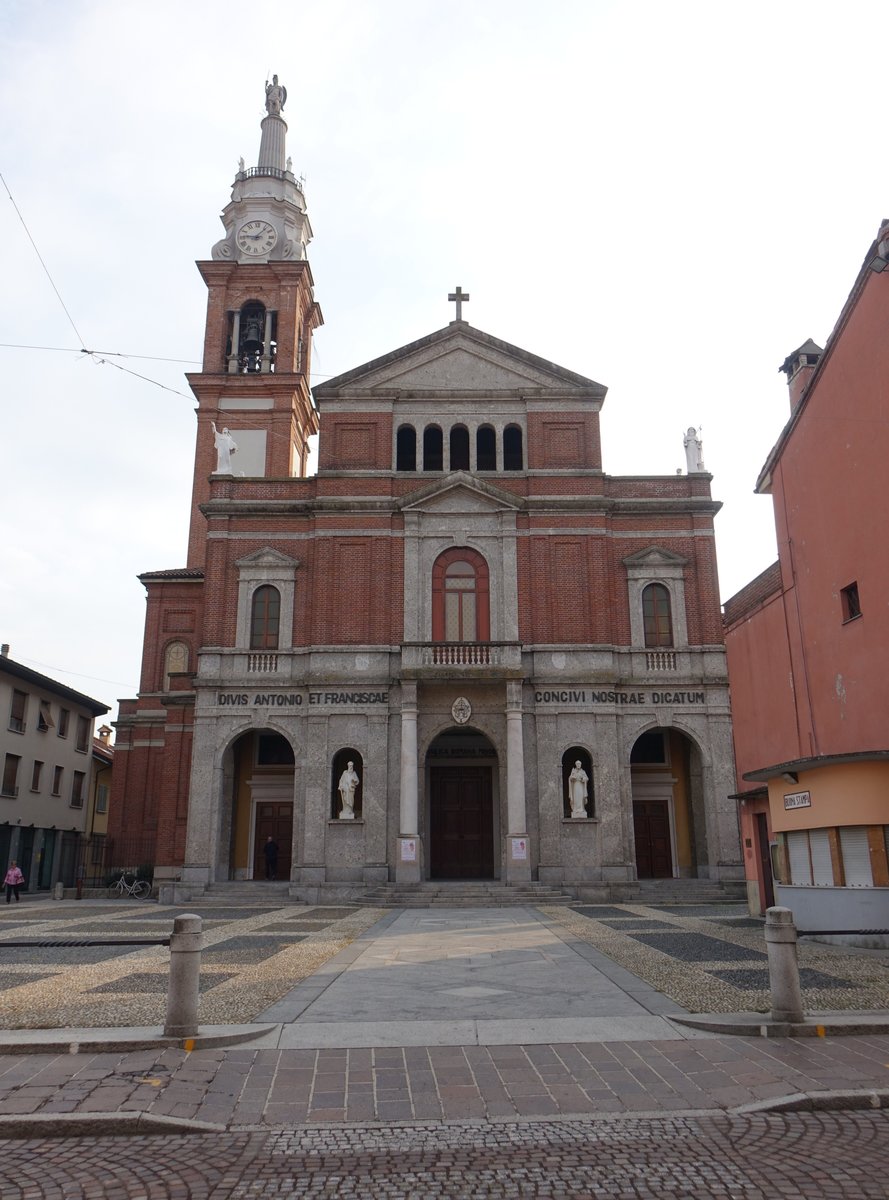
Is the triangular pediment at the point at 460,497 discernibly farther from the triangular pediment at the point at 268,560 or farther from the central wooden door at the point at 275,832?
the central wooden door at the point at 275,832

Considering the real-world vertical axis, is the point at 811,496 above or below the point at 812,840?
above

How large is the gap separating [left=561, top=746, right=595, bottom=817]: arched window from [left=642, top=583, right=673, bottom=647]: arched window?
4393 millimetres

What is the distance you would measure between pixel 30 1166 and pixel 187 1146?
0.91 metres

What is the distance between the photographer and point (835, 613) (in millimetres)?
19172

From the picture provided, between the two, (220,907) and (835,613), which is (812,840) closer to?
(835,613)

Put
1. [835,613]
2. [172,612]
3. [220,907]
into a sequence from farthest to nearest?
1. [172,612]
2. [220,907]
3. [835,613]

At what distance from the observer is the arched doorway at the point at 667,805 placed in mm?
30219

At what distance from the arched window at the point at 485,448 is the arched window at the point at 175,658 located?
1421cm

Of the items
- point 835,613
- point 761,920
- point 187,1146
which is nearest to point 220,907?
point 761,920

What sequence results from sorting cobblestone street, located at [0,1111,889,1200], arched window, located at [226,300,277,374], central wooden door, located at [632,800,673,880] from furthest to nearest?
1. arched window, located at [226,300,277,374]
2. central wooden door, located at [632,800,673,880]
3. cobblestone street, located at [0,1111,889,1200]

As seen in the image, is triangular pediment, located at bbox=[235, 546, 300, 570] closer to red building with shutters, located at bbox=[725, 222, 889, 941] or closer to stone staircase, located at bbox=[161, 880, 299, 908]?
stone staircase, located at bbox=[161, 880, 299, 908]

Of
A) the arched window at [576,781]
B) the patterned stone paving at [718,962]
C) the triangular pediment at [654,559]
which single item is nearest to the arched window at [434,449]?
the triangular pediment at [654,559]

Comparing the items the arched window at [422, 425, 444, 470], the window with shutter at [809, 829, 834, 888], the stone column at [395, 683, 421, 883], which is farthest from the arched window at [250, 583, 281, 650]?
the window with shutter at [809, 829, 834, 888]

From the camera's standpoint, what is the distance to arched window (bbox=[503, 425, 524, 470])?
3253cm
